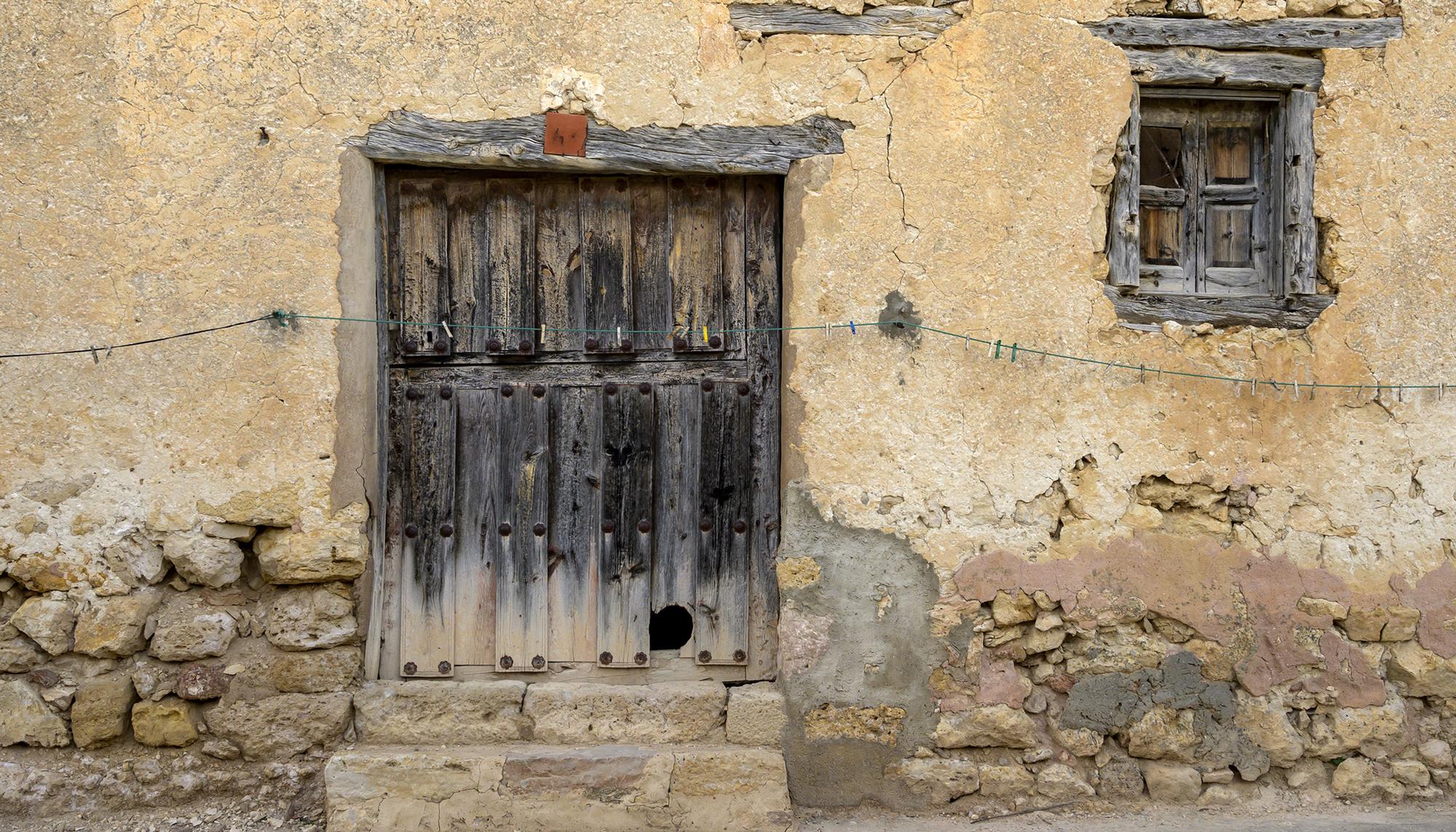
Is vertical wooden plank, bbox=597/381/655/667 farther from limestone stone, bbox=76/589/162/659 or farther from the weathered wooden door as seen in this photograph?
limestone stone, bbox=76/589/162/659

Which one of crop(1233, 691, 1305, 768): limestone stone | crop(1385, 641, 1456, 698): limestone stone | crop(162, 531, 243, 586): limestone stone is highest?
crop(162, 531, 243, 586): limestone stone

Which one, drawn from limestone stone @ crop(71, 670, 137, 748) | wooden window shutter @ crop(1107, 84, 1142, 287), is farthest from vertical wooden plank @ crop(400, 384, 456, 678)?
wooden window shutter @ crop(1107, 84, 1142, 287)

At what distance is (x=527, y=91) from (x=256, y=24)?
874 millimetres

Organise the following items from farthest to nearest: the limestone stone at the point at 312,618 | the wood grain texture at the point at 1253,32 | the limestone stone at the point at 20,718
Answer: the wood grain texture at the point at 1253,32 → the limestone stone at the point at 312,618 → the limestone stone at the point at 20,718

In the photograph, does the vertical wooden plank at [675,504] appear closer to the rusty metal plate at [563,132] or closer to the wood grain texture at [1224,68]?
the rusty metal plate at [563,132]

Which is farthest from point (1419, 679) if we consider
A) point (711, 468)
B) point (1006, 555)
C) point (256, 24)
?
point (256, 24)

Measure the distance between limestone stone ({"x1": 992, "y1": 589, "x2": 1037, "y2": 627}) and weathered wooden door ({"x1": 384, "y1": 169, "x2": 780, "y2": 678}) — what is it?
0.75 m

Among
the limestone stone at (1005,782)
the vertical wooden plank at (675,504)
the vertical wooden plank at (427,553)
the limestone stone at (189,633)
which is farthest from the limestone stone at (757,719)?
the limestone stone at (189,633)

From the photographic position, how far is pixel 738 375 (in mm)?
3432

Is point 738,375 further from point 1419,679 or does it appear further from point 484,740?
point 1419,679

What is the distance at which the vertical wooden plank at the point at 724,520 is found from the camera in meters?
3.42

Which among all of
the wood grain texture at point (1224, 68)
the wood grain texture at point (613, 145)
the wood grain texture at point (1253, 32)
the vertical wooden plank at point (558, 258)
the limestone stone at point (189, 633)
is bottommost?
the limestone stone at point (189, 633)

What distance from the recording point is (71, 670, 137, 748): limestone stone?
9.95 ft

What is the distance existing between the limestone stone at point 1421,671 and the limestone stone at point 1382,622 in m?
0.06
